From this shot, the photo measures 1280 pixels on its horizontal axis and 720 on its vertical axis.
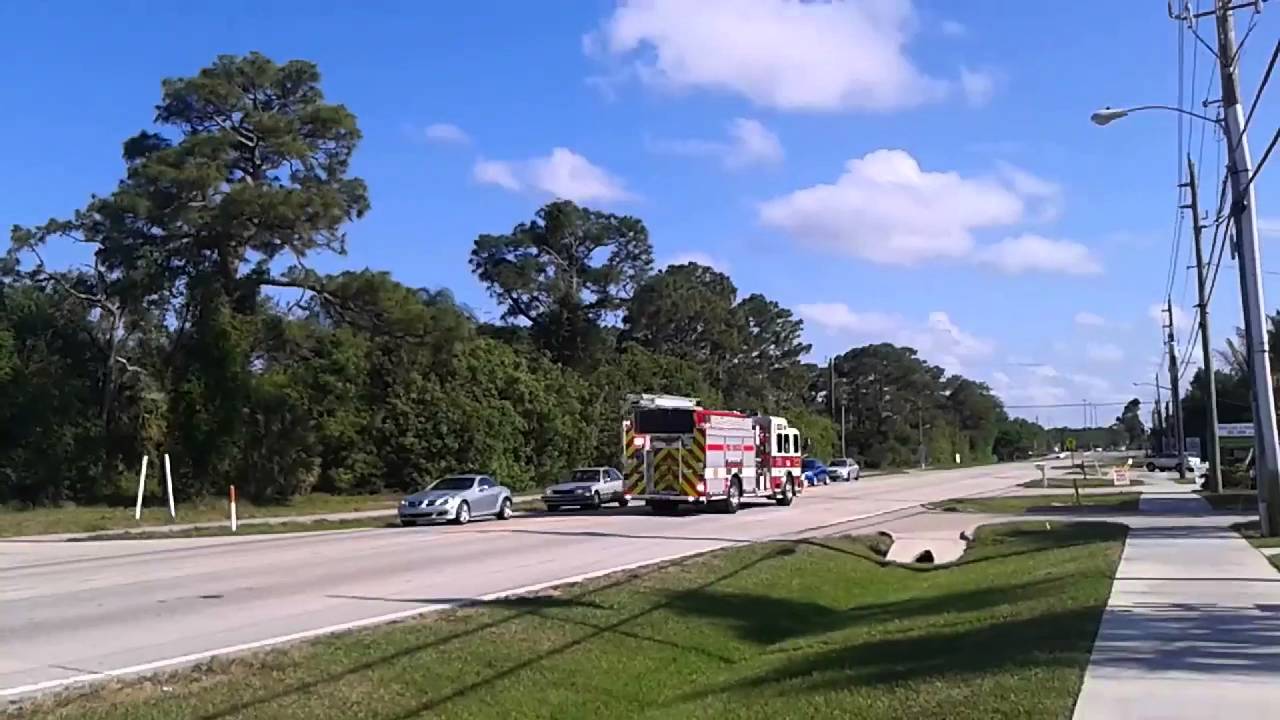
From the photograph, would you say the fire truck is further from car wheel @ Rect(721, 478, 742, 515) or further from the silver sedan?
the silver sedan

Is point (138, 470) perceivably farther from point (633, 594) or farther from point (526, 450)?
point (633, 594)

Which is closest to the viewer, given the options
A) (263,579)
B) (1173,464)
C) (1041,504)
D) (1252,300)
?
(263,579)

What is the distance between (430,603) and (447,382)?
3937 centimetres

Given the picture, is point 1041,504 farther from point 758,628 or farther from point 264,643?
point 264,643

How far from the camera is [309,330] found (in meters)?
49.4

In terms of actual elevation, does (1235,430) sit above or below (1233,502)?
above

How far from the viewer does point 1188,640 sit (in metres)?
11.6

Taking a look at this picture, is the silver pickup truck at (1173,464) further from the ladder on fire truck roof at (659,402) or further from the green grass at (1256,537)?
the green grass at (1256,537)

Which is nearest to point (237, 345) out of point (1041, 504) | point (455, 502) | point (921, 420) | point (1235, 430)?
point (455, 502)

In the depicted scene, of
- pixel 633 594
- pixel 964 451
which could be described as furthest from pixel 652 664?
pixel 964 451

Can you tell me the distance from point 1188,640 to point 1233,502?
102 feet

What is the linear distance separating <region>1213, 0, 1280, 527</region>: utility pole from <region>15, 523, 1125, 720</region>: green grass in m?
7.09

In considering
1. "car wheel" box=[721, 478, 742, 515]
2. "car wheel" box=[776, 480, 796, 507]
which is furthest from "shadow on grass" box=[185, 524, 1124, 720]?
"car wheel" box=[776, 480, 796, 507]

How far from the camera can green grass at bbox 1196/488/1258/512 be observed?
36719 mm
